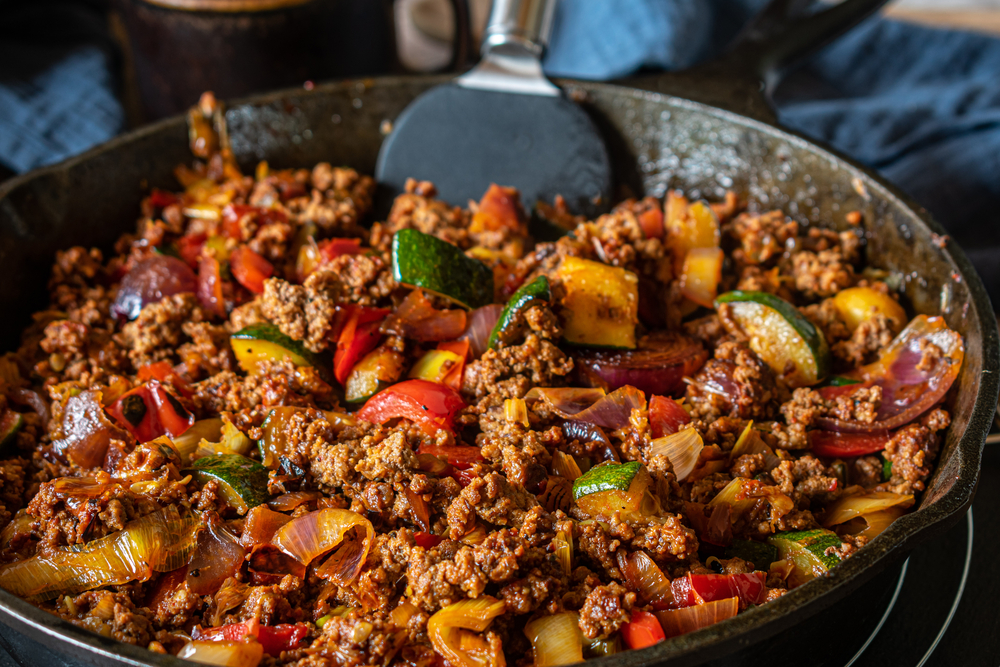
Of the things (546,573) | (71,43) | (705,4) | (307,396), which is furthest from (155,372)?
(705,4)

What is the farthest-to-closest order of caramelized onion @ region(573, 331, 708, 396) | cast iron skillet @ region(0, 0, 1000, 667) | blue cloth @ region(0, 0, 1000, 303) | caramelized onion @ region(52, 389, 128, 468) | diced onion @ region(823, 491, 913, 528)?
blue cloth @ region(0, 0, 1000, 303)
cast iron skillet @ region(0, 0, 1000, 667)
caramelized onion @ region(573, 331, 708, 396)
caramelized onion @ region(52, 389, 128, 468)
diced onion @ region(823, 491, 913, 528)

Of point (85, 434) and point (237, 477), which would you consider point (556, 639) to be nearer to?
point (237, 477)

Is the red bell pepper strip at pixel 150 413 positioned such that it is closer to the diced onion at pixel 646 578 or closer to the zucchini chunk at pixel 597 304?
the zucchini chunk at pixel 597 304

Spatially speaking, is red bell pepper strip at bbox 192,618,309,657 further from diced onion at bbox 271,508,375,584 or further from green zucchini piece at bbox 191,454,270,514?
green zucchini piece at bbox 191,454,270,514

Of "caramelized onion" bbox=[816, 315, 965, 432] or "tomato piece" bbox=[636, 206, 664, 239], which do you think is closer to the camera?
"caramelized onion" bbox=[816, 315, 965, 432]

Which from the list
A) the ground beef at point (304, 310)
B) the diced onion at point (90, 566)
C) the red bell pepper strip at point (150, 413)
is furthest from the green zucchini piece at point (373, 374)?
the diced onion at point (90, 566)

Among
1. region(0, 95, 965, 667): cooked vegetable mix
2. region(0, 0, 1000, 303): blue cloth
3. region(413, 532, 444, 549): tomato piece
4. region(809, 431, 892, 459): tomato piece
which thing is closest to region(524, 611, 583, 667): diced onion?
region(0, 95, 965, 667): cooked vegetable mix
